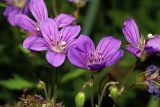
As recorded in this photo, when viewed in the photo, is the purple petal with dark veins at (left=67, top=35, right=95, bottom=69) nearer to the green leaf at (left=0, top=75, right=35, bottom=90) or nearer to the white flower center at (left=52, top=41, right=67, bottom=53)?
the white flower center at (left=52, top=41, right=67, bottom=53)

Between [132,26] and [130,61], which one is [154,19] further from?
[132,26]

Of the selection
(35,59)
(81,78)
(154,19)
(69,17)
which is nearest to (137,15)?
(154,19)

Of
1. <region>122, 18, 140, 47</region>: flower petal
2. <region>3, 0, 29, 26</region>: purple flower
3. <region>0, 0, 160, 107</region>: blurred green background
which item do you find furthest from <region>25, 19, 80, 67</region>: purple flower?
<region>3, 0, 29, 26</region>: purple flower

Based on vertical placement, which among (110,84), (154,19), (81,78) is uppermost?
(154,19)

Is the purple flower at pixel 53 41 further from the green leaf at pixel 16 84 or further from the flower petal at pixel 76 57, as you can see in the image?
the green leaf at pixel 16 84

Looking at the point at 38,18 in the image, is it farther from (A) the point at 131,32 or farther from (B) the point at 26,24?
(A) the point at 131,32

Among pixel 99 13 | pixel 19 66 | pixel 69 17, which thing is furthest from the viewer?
pixel 99 13
